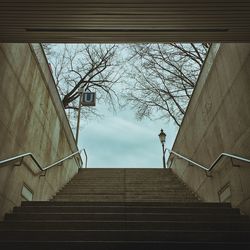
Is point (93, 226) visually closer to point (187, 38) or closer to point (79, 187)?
point (187, 38)

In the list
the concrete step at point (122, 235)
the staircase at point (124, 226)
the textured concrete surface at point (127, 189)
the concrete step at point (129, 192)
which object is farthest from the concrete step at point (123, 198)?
the concrete step at point (122, 235)

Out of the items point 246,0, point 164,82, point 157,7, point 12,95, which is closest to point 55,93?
point 12,95

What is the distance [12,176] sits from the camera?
5336 millimetres

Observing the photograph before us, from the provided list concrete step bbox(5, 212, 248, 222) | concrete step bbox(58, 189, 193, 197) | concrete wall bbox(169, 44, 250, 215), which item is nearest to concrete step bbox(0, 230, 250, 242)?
concrete step bbox(5, 212, 248, 222)

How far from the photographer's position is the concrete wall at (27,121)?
504 cm

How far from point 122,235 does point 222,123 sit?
11.4 feet

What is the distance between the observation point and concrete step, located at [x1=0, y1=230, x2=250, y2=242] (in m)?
3.78

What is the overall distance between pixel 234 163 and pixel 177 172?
5.70 metres

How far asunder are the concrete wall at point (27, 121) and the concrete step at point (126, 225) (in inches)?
32.3

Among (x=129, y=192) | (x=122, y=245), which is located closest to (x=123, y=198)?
(x=129, y=192)

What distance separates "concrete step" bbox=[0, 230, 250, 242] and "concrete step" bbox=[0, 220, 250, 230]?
318mm

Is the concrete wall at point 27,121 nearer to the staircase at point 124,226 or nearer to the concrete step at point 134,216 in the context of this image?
the staircase at point 124,226

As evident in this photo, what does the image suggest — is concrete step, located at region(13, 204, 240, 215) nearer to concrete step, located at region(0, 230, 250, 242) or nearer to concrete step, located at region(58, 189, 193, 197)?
concrete step, located at region(0, 230, 250, 242)

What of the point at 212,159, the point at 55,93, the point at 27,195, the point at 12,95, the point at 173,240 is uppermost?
the point at 55,93
